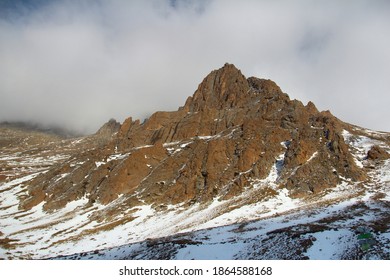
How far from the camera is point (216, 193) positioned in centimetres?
7475

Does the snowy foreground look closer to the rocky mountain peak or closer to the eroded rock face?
the eroded rock face

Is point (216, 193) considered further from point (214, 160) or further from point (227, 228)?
point (227, 228)

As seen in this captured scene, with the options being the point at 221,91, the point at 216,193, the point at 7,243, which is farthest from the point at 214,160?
the point at 221,91

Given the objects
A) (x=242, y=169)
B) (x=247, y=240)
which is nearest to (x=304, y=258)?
(x=247, y=240)

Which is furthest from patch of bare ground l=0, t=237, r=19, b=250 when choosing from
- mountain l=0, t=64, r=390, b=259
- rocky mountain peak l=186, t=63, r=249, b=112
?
rocky mountain peak l=186, t=63, r=249, b=112

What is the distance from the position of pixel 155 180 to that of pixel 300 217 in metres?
43.4

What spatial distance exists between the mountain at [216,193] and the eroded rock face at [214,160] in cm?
32

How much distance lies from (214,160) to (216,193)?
43.9ft

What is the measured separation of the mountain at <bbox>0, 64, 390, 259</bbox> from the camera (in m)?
37.7

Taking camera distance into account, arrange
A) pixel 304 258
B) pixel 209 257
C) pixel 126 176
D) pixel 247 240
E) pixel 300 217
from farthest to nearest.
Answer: pixel 126 176 → pixel 300 217 → pixel 247 240 → pixel 209 257 → pixel 304 258

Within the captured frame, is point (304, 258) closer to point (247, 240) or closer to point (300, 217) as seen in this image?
point (247, 240)

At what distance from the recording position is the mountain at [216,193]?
124 ft

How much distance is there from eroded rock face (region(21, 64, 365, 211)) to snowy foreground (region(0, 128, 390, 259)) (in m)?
3.32

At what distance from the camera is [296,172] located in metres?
75.9
